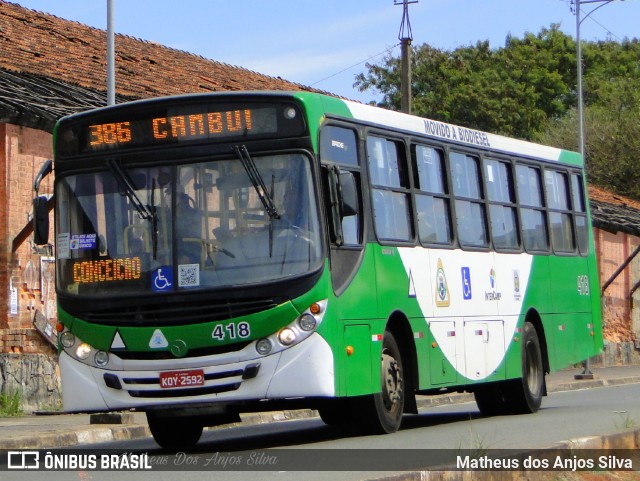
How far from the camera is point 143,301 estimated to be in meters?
11.9

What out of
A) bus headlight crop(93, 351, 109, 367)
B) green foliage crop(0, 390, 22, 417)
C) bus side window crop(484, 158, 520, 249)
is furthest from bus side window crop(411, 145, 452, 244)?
green foliage crop(0, 390, 22, 417)

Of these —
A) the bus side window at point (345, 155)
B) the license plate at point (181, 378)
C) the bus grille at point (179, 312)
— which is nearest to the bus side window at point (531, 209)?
the bus side window at point (345, 155)

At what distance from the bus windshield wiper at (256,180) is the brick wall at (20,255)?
9.49 metres

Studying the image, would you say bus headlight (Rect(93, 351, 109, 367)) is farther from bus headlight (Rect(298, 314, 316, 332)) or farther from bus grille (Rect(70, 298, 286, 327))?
bus headlight (Rect(298, 314, 316, 332))

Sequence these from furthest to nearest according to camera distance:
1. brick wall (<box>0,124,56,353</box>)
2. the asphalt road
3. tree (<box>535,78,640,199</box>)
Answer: tree (<box>535,78,640,199</box>)
brick wall (<box>0,124,56,353</box>)
the asphalt road

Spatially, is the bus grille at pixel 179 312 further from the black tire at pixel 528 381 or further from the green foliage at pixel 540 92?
the green foliage at pixel 540 92

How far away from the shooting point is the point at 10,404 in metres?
19.3

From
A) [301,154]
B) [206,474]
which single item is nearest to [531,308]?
[301,154]

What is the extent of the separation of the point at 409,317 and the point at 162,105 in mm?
3359

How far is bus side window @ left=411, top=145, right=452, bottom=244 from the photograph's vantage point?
47.3ft

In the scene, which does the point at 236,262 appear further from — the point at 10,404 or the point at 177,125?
the point at 10,404

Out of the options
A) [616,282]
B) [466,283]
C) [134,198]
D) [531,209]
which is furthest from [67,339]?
[616,282]

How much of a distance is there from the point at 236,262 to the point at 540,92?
58134 mm

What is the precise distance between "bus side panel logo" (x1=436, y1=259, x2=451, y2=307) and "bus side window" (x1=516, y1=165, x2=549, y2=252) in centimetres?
266
